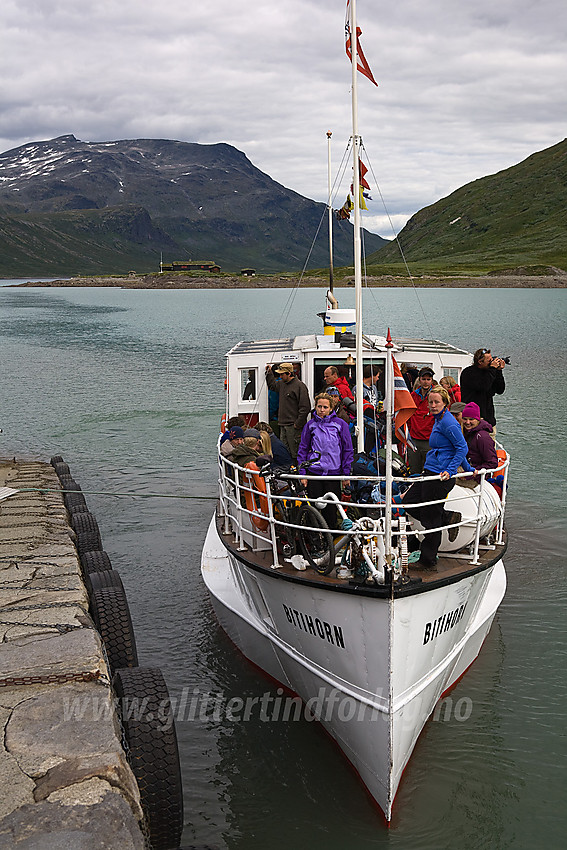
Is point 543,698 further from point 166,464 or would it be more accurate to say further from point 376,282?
point 376,282

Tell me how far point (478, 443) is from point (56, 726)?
6376mm

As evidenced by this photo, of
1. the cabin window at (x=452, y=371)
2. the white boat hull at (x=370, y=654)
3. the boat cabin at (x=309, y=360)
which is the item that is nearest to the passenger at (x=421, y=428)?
the boat cabin at (x=309, y=360)

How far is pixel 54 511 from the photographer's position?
15484mm

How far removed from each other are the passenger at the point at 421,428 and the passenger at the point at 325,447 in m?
1.64

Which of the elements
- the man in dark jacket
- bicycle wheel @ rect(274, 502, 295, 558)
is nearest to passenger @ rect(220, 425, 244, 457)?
the man in dark jacket

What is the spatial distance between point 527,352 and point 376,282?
115560 mm

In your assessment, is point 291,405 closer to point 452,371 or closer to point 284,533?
point 284,533

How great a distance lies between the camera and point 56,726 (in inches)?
288

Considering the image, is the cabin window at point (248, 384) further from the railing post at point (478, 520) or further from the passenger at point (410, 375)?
the railing post at point (478, 520)

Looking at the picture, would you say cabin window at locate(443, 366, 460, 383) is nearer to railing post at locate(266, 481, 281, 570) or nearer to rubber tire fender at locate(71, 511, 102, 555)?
railing post at locate(266, 481, 281, 570)

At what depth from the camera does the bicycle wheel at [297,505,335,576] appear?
8.69 m

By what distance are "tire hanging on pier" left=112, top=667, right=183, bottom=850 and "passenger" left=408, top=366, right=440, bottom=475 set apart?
16.2ft

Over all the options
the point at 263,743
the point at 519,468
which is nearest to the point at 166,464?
the point at 519,468

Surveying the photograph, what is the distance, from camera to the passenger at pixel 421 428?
11289mm
